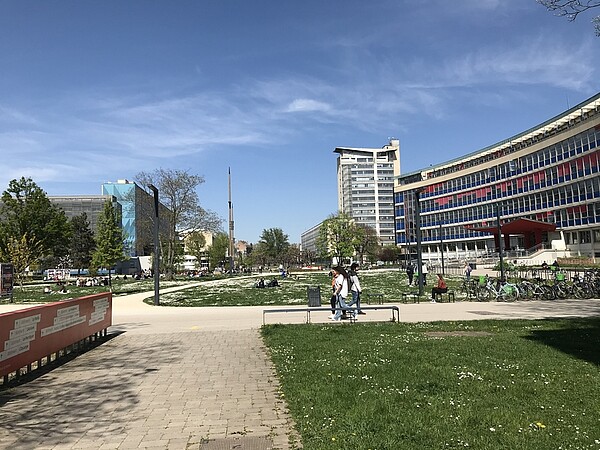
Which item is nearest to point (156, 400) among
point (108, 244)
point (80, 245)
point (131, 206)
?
point (108, 244)

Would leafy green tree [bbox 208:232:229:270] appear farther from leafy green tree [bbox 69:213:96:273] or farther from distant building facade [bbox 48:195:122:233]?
distant building facade [bbox 48:195:122:233]

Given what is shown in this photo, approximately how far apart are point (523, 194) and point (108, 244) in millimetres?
59251

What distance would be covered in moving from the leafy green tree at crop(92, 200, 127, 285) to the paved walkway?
41708 millimetres

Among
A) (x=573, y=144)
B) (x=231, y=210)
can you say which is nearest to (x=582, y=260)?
(x=573, y=144)

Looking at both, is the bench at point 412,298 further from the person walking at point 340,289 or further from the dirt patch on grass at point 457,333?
the dirt patch on grass at point 457,333

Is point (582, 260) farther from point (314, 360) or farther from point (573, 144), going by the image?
point (314, 360)

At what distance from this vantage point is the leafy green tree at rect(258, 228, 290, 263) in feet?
450

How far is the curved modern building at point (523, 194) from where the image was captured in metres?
60.9

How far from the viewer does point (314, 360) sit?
917cm

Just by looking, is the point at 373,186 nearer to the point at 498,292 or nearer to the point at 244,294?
the point at 244,294

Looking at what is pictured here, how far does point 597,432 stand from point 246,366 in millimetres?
5881

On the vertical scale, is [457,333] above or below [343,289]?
below

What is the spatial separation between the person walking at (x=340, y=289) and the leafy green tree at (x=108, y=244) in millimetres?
39766

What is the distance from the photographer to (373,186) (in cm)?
18162
